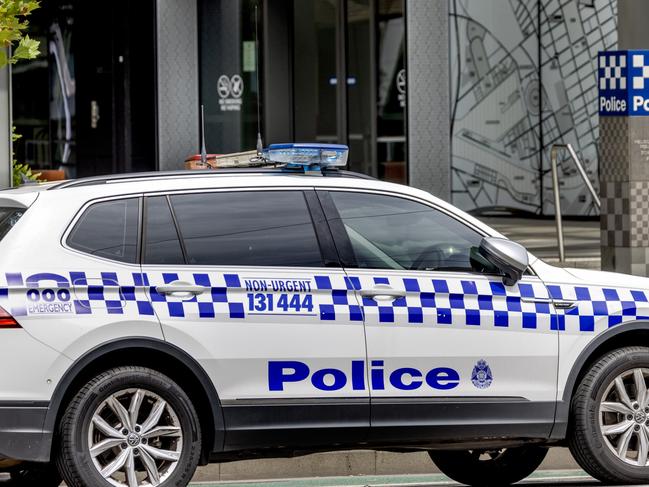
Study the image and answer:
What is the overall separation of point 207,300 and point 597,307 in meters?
1.94

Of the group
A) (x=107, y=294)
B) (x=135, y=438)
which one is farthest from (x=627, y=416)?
(x=107, y=294)

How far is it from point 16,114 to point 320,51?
5.41m

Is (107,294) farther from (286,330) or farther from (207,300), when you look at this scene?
(286,330)

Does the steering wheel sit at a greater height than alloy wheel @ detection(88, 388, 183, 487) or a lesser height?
greater

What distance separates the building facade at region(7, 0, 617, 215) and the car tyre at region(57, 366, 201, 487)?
12071 millimetres

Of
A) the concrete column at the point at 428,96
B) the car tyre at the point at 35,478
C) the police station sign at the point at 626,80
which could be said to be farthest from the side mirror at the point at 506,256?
the concrete column at the point at 428,96

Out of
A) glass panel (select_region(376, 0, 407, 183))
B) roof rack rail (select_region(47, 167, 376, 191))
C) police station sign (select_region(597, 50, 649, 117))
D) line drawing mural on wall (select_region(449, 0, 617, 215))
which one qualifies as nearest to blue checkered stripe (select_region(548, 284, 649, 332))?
roof rack rail (select_region(47, 167, 376, 191))

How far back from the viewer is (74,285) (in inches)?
256

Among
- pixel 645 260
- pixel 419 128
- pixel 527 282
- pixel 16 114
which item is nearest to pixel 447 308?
pixel 527 282

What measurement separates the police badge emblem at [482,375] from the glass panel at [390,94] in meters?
13.1

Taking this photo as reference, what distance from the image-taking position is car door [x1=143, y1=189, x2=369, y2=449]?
21.8 ft

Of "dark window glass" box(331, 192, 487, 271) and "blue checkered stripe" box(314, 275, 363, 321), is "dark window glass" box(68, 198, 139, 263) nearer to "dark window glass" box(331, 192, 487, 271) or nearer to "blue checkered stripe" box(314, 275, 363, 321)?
"blue checkered stripe" box(314, 275, 363, 321)

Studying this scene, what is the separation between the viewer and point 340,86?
2059cm

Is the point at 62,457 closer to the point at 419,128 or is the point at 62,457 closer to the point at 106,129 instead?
the point at 419,128
